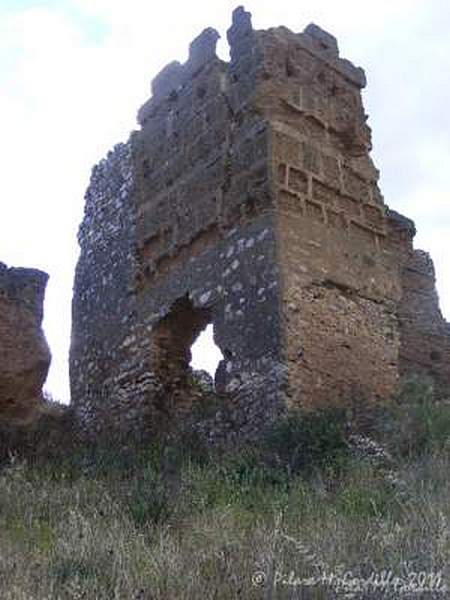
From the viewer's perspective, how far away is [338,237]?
10.1 metres

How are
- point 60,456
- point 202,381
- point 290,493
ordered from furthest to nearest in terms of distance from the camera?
point 202,381, point 60,456, point 290,493

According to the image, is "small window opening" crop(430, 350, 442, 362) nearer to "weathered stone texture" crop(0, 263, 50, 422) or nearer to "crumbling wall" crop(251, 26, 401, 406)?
"crumbling wall" crop(251, 26, 401, 406)

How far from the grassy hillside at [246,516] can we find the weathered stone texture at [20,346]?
23.9 inches

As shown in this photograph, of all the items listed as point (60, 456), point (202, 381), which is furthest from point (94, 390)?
point (60, 456)

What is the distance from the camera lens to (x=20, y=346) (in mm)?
8047

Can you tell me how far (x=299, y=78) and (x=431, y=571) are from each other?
25.2 ft

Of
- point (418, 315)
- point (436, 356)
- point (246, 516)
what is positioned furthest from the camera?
point (418, 315)

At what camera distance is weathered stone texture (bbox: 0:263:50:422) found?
314 inches

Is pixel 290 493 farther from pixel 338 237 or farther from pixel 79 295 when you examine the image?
pixel 79 295

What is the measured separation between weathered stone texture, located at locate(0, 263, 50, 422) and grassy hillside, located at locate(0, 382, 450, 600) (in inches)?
23.9

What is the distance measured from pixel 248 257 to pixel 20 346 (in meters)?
2.86

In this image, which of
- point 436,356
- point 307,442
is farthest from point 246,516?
point 436,356

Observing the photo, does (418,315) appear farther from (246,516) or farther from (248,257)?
(246,516)

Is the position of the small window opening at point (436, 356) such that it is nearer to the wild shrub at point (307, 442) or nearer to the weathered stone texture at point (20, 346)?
the wild shrub at point (307, 442)
